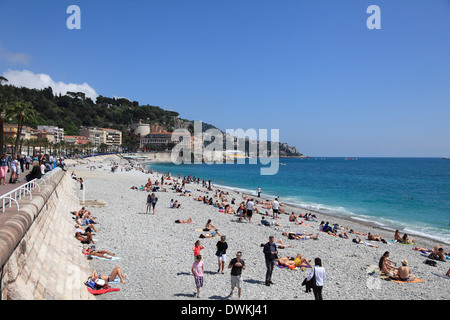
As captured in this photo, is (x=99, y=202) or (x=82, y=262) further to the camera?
(x=99, y=202)

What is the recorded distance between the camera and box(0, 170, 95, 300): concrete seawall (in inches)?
159

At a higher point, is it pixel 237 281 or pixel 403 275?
pixel 237 281

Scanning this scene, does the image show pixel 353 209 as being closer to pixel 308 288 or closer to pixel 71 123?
pixel 308 288

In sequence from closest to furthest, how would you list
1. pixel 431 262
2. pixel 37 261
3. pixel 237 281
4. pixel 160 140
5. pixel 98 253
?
pixel 37 261, pixel 237 281, pixel 98 253, pixel 431 262, pixel 160 140

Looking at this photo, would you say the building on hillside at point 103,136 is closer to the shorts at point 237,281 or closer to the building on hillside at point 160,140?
the building on hillside at point 160,140

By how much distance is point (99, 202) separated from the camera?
17.2 metres

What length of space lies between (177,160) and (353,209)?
117 meters

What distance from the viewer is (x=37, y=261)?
538 cm

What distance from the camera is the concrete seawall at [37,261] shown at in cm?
405

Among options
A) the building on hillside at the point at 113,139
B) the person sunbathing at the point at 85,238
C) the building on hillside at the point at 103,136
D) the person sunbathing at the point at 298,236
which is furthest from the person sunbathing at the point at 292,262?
the building on hillside at the point at 113,139

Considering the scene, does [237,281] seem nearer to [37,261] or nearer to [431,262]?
[37,261]

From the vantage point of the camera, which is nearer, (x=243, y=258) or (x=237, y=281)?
Answer: (x=237, y=281)

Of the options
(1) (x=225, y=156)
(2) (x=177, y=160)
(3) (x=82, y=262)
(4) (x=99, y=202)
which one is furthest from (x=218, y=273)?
(1) (x=225, y=156)

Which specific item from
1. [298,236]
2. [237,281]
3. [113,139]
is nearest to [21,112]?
[298,236]
